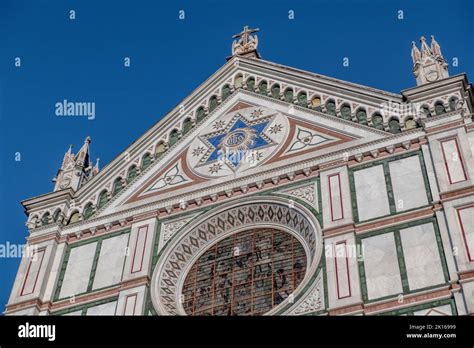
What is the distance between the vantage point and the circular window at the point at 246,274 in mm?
Result: 17312

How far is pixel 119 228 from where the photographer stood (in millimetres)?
19656

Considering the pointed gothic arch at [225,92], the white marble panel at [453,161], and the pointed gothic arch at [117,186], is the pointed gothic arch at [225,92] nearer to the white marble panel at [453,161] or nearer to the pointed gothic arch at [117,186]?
the pointed gothic arch at [117,186]

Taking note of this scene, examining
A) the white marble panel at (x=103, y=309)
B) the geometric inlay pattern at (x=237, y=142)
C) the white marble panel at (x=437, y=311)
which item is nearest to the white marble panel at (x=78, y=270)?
the white marble panel at (x=103, y=309)

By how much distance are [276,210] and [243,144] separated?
8.23 feet

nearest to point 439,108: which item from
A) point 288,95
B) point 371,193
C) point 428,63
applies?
point 428,63

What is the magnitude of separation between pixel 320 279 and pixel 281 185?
2.96 m

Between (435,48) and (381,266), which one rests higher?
(435,48)

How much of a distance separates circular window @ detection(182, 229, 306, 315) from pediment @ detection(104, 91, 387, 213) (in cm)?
158

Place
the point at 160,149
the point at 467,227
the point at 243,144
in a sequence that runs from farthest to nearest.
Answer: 1. the point at 160,149
2. the point at 243,144
3. the point at 467,227

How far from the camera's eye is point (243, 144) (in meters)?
20.6

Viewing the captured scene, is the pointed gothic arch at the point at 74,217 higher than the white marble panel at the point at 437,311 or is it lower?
higher

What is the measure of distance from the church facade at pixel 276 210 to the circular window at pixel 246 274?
0.09ft

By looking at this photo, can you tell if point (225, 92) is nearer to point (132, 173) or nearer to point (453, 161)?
point (132, 173)
